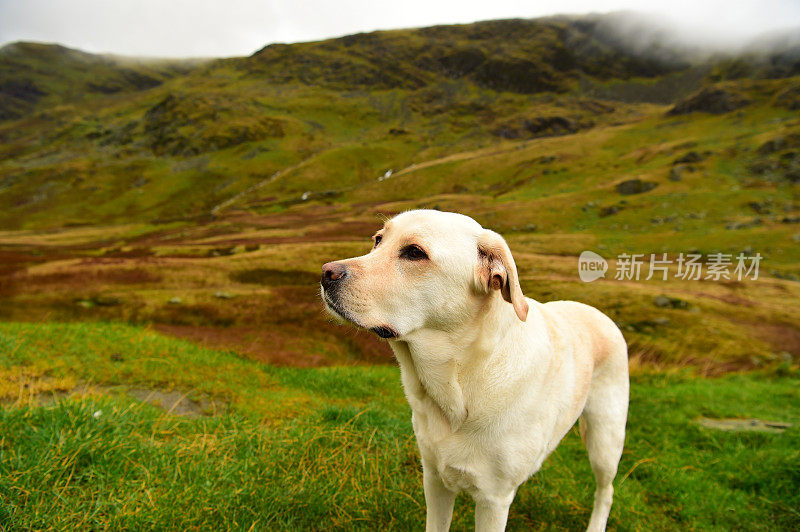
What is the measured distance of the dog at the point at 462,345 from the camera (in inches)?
118

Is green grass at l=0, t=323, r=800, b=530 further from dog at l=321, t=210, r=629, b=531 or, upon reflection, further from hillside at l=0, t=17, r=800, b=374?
hillside at l=0, t=17, r=800, b=374

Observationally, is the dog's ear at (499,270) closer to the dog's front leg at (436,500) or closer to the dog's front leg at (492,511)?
the dog's front leg at (492,511)

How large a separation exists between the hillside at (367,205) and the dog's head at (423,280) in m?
1.00

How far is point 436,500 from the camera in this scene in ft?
12.0

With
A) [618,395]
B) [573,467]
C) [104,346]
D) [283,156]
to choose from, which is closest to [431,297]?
[618,395]

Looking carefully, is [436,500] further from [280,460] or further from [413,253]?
[413,253]

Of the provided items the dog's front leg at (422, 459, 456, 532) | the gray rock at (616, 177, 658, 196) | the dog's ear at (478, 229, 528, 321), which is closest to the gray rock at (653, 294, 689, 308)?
the dog's front leg at (422, 459, 456, 532)

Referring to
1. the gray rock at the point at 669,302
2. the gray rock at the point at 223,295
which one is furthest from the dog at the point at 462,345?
the gray rock at the point at 669,302

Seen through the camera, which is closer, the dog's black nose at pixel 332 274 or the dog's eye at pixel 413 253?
the dog's black nose at pixel 332 274

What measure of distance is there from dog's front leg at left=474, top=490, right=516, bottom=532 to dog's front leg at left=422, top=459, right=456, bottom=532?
342 millimetres

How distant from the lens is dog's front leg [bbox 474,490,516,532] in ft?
10.7

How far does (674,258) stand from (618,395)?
34.3 metres

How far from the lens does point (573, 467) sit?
20.9ft

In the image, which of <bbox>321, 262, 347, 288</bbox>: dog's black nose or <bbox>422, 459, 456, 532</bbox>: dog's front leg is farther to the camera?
<bbox>422, 459, 456, 532</bbox>: dog's front leg
